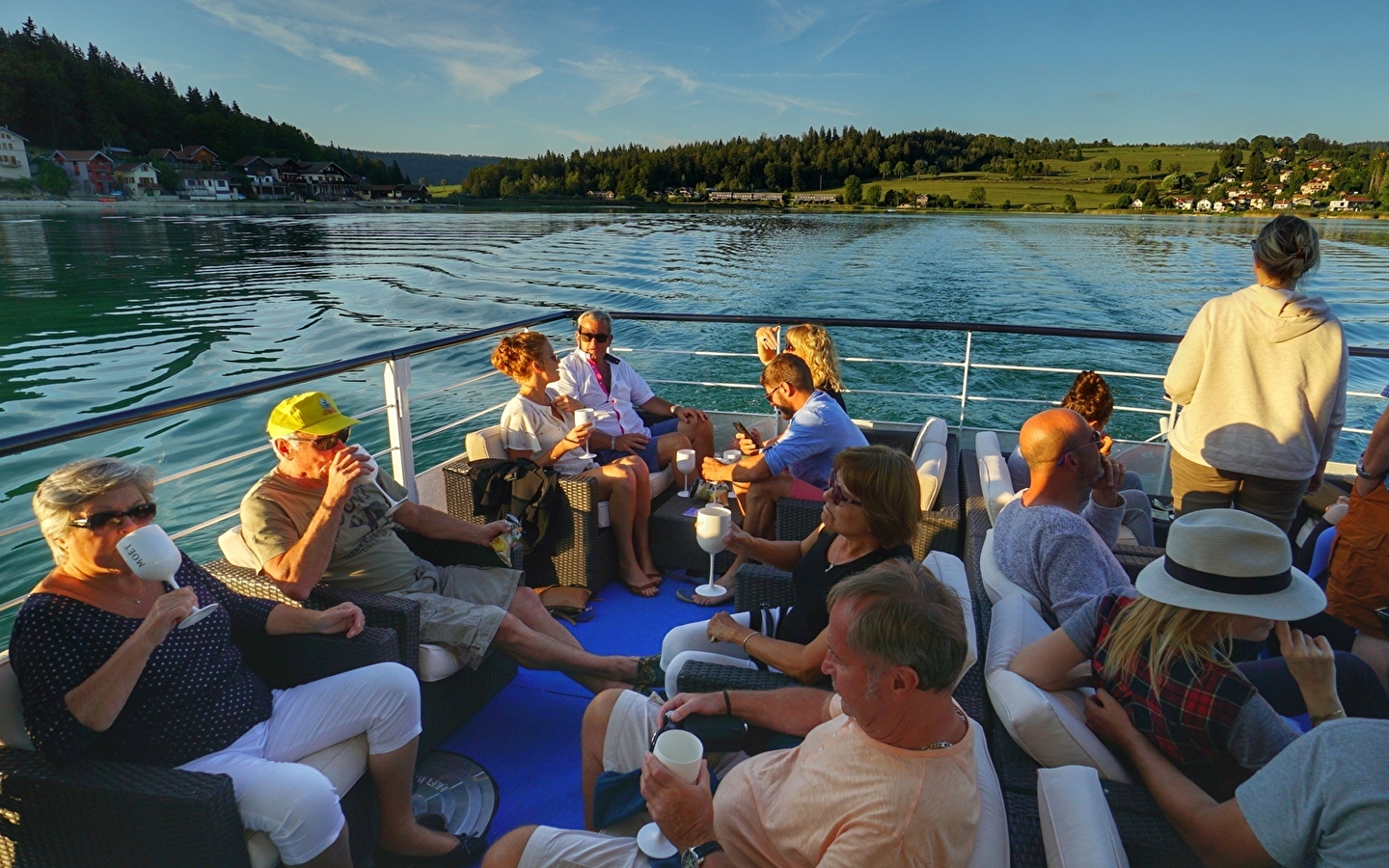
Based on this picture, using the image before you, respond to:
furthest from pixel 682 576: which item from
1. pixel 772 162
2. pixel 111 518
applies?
pixel 772 162

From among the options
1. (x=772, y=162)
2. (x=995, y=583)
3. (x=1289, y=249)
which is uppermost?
(x=772, y=162)

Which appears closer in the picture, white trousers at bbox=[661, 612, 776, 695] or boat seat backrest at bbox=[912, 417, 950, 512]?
white trousers at bbox=[661, 612, 776, 695]

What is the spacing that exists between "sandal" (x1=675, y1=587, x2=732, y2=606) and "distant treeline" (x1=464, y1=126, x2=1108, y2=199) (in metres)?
43.7

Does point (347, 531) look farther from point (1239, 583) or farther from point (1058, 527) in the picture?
point (1239, 583)

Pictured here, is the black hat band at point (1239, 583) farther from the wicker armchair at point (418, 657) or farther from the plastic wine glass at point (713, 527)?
the wicker armchair at point (418, 657)

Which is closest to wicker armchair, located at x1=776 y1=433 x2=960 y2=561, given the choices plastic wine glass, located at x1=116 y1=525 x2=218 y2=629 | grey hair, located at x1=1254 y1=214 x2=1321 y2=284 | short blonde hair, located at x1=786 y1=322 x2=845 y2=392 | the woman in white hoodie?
short blonde hair, located at x1=786 y1=322 x2=845 y2=392

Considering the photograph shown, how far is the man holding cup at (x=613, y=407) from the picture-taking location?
322 cm

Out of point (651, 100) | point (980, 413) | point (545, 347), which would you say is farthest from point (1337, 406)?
point (651, 100)

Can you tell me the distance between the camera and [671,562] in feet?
9.74

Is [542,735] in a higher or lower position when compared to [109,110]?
lower

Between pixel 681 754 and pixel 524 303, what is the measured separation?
1878cm

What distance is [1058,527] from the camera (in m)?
1.55

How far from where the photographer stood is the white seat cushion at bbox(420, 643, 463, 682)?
5.90ft

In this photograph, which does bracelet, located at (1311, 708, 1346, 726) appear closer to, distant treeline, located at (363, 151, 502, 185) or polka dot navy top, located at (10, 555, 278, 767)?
polka dot navy top, located at (10, 555, 278, 767)
